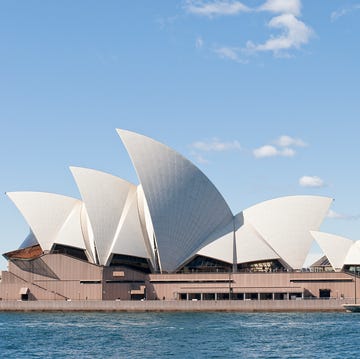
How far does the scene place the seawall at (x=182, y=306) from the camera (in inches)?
2734

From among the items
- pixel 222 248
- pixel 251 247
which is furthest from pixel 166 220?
pixel 251 247

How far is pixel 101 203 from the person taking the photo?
73.6m

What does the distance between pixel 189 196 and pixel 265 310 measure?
43.7 feet

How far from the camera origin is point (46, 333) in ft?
169

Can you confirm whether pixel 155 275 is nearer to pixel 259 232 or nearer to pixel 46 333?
pixel 259 232

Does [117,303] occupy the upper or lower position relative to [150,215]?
lower

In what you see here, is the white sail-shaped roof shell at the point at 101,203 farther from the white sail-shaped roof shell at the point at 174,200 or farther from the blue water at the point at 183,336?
the blue water at the point at 183,336

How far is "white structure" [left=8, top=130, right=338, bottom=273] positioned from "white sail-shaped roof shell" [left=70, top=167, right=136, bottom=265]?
0.32 feet

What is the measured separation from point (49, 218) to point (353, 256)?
30.9m

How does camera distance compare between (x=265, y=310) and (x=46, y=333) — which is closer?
(x=46, y=333)

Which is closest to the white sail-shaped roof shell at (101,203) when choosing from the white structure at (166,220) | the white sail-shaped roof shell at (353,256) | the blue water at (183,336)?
the white structure at (166,220)

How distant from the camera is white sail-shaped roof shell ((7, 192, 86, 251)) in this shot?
7619 centimetres

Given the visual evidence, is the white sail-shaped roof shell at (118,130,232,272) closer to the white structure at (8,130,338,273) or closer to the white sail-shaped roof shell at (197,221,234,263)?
the white structure at (8,130,338,273)

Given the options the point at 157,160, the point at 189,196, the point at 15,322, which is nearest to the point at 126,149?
the point at 157,160
